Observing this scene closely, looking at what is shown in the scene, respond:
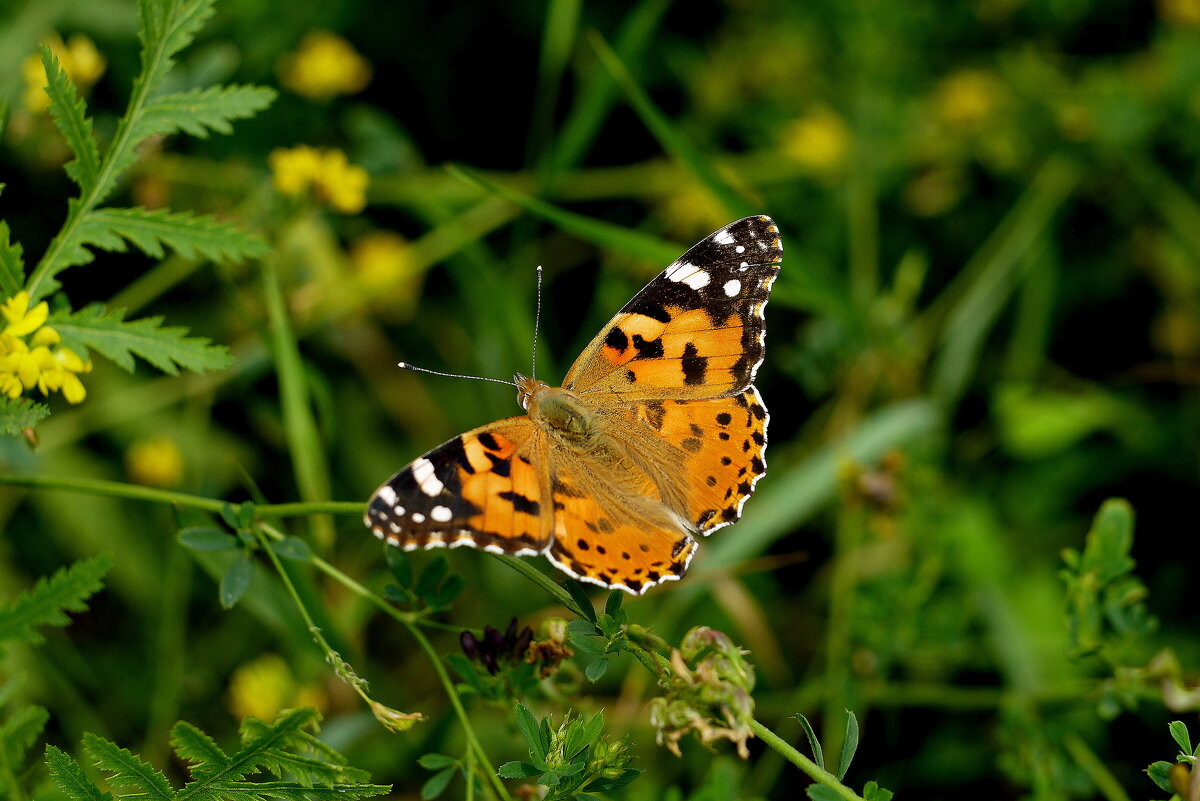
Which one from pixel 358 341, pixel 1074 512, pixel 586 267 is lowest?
pixel 1074 512

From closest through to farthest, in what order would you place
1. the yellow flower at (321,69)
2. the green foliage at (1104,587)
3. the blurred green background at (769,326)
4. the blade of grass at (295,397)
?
the green foliage at (1104,587), the blade of grass at (295,397), the blurred green background at (769,326), the yellow flower at (321,69)

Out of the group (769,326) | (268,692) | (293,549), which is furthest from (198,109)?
(769,326)

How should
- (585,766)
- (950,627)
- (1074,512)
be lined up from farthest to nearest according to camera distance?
(1074,512) < (950,627) < (585,766)

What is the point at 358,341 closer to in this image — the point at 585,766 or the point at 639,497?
the point at 639,497

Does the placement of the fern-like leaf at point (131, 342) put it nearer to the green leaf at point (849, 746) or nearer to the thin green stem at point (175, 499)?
the thin green stem at point (175, 499)

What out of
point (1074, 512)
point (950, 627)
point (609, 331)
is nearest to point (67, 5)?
point (609, 331)

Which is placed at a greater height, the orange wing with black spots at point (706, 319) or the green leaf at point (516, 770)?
the orange wing with black spots at point (706, 319)

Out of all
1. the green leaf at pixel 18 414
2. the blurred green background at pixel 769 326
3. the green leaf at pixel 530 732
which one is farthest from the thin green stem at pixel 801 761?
the green leaf at pixel 18 414
